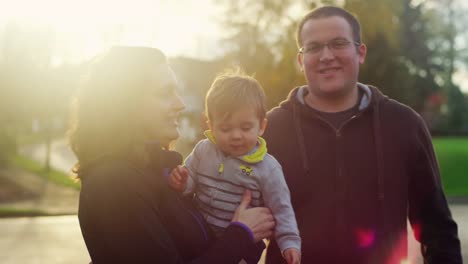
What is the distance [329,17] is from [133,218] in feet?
6.20

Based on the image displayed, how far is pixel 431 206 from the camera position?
361 centimetres

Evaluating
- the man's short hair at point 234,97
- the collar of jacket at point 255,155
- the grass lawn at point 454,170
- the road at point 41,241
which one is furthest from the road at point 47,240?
the grass lawn at point 454,170

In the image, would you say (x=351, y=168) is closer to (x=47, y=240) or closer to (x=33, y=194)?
(x=47, y=240)

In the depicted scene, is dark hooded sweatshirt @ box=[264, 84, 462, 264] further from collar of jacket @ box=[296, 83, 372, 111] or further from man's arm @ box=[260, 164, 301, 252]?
man's arm @ box=[260, 164, 301, 252]

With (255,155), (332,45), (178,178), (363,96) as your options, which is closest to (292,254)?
(255,155)

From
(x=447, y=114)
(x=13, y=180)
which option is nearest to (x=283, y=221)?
(x=13, y=180)

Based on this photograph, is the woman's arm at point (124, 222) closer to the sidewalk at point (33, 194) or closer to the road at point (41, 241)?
the road at point (41, 241)

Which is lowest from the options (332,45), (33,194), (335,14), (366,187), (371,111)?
(33,194)

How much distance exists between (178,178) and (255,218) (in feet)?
1.30

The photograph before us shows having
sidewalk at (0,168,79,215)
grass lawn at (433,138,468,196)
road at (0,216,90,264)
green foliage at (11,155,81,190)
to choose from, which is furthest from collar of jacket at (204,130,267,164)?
green foliage at (11,155,81,190)

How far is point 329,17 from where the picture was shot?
369 centimetres

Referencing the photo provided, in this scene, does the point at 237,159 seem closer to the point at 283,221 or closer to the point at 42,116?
the point at 283,221

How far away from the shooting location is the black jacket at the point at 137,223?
7.95 feet

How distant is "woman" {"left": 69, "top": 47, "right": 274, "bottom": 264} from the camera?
2439mm
